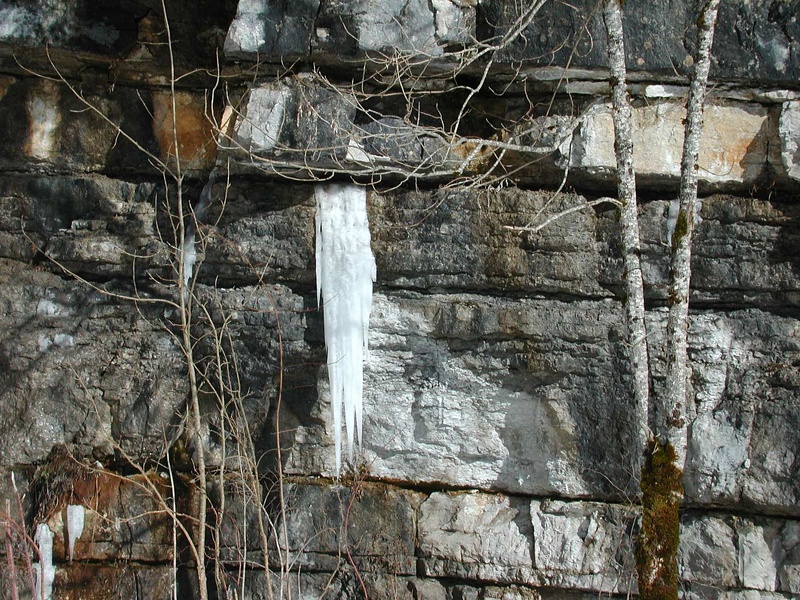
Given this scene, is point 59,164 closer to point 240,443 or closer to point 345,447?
point 240,443

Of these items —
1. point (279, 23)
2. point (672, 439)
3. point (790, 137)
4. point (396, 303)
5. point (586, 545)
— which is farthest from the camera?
point (396, 303)

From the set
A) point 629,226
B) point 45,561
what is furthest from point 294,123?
point 45,561

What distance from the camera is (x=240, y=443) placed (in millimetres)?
4500

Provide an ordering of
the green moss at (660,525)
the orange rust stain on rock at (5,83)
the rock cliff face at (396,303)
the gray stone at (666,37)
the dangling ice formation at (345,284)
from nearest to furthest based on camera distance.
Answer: the green moss at (660,525) < the gray stone at (666,37) < the rock cliff face at (396,303) < the dangling ice formation at (345,284) < the orange rust stain on rock at (5,83)

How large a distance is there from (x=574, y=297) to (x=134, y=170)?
301cm

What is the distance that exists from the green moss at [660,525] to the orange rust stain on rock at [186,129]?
3302 millimetres

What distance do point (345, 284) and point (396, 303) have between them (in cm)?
35

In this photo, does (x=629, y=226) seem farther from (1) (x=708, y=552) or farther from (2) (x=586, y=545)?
(1) (x=708, y=552)

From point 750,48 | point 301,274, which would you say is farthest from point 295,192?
point 750,48

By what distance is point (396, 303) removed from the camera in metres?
4.87

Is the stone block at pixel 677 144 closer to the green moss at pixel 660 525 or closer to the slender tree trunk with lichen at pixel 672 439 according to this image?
the slender tree trunk with lichen at pixel 672 439

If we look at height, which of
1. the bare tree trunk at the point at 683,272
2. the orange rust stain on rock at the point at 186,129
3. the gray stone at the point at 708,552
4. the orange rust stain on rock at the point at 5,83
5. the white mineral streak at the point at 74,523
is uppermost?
the orange rust stain on rock at the point at 5,83

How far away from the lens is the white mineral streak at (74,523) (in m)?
4.81

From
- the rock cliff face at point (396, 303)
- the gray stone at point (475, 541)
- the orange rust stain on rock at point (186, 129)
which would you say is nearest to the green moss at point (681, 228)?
the rock cliff face at point (396, 303)
